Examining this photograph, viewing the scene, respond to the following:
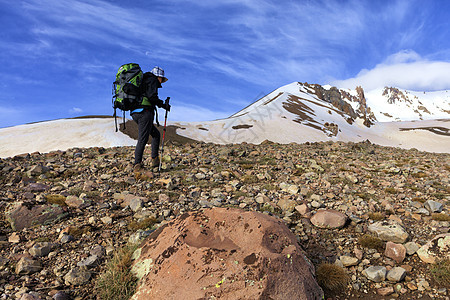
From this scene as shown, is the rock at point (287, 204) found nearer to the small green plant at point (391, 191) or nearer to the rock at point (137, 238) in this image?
the rock at point (137, 238)

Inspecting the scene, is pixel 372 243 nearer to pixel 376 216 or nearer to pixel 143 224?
pixel 376 216

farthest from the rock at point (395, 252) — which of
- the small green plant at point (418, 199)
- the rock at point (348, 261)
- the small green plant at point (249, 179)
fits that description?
the small green plant at point (249, 179)

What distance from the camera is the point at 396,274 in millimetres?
4414

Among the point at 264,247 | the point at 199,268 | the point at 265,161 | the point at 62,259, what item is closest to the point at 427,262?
the point at 264,247

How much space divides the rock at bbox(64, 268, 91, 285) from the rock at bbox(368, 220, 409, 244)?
5.69m

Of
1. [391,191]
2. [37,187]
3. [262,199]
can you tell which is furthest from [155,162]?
[391,191]

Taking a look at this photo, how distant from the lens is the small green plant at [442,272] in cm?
429

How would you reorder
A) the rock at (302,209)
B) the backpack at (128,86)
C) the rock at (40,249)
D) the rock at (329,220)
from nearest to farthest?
the rock at (40,249) → the rock at (329,220) → the rock at (302,209) → the backpack at (128,86)

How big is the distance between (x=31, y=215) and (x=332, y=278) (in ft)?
21.0

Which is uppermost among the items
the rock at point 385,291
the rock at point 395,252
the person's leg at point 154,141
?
the person's leg at point 154,141

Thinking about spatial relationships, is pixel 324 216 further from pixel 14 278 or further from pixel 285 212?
pixel 14 278

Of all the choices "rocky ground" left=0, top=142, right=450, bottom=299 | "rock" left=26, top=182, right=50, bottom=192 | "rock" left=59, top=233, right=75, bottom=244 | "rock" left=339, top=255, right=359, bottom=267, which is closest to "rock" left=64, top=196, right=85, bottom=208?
"rocky ground" left=0, top=142, right=450, bottom=299

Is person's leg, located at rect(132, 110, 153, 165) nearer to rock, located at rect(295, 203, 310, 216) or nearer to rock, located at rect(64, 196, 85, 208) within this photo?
rock, located at rect(64, 196, 85, 208)

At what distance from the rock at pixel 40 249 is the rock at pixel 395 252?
636 centimetres
